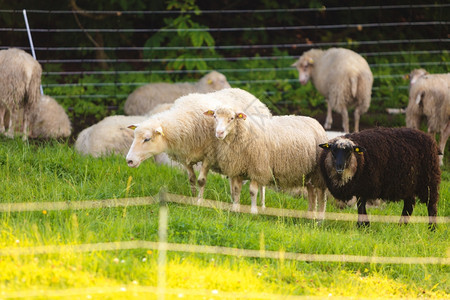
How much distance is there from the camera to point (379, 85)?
508 inches

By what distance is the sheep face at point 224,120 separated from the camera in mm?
6320

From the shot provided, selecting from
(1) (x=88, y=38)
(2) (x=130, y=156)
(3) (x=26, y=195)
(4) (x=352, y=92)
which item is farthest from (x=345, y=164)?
(1) (x=88, y=38)

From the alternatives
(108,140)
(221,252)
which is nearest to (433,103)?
(108,140)

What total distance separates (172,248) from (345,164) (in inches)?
86.0

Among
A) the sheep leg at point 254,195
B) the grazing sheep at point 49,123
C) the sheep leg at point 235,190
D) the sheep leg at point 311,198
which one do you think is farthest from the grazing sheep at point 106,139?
the sheep leg at point 311,198

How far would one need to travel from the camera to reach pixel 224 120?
6422 millimetres

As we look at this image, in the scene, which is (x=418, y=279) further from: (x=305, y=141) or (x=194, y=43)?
(x=194, y=43)

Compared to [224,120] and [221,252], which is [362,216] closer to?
[224,120]

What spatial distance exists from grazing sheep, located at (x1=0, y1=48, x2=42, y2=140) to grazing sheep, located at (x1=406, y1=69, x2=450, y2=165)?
217 inches

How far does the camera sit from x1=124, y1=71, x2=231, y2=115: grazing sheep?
37.2 ft

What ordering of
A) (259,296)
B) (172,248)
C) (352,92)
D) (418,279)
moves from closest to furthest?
(259,296) < (172,248) < (418,279) < (352,92)

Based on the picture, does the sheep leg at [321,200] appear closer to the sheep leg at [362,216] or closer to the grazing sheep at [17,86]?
the sheep leg at [362,216]

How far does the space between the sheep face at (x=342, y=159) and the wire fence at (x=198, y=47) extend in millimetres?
5833

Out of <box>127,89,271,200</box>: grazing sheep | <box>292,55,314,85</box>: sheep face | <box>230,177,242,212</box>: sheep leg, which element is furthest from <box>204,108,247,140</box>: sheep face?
<box>292,55,314,85</box>: sheep face
